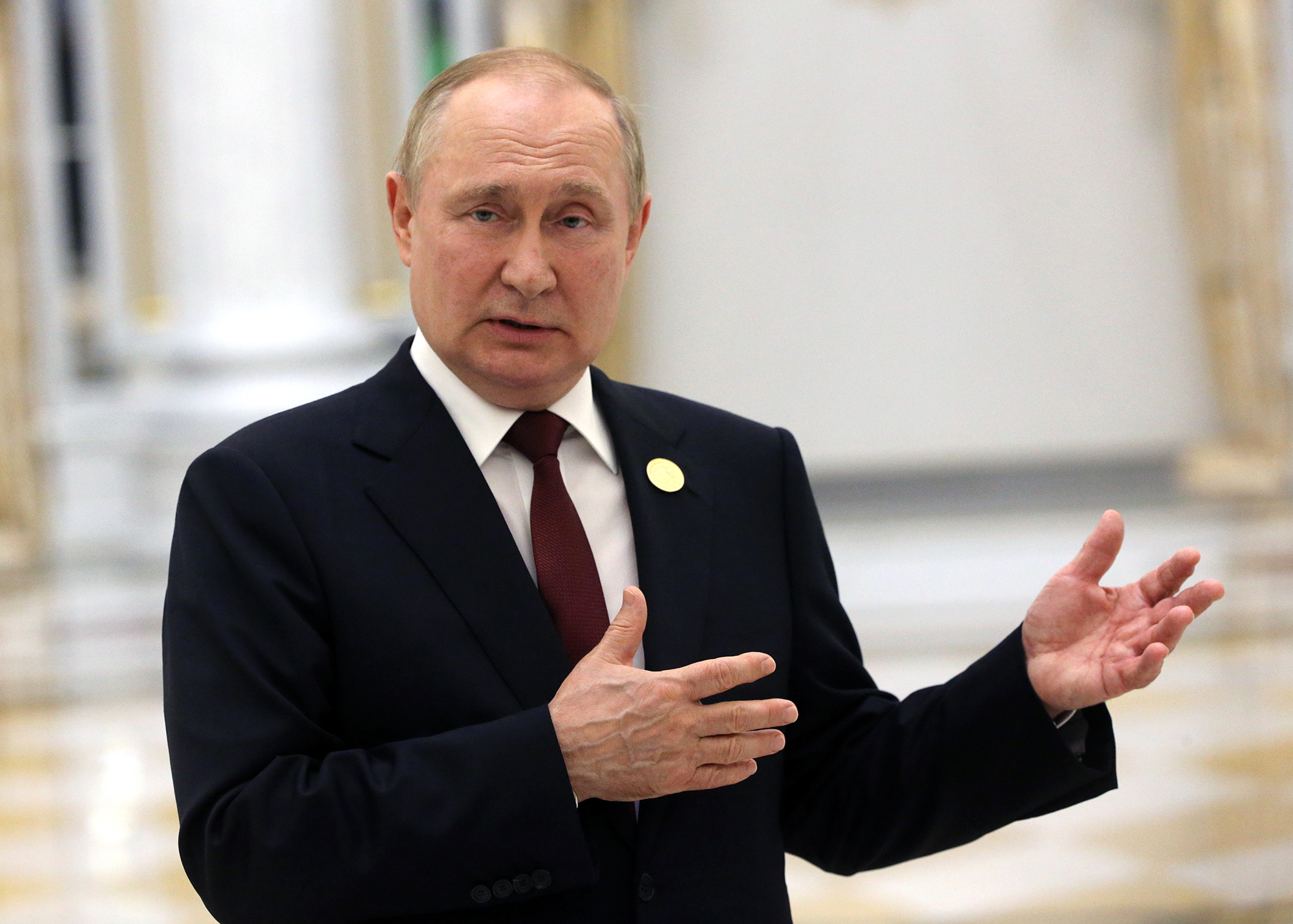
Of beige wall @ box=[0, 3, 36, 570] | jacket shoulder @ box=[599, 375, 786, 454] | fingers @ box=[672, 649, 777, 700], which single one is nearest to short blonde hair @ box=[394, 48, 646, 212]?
jacket shoulder @ box=[599, 375, 786, 454]

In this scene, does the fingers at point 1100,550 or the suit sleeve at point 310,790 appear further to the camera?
the fingers at point 1100,550

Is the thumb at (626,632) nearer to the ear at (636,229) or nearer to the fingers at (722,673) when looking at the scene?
the fingers at (722,673)

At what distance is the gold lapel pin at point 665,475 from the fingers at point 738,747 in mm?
347

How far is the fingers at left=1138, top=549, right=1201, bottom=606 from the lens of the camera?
150 cm

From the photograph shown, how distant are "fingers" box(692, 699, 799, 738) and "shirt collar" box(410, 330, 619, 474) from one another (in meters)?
0.39

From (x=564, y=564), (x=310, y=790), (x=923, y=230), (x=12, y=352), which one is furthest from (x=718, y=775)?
(x=12, y=352)

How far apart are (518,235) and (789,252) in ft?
32.3

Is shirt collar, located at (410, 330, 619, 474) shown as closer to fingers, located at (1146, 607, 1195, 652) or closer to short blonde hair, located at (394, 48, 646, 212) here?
short blonde hair, located at (394, 48, 646, 212)

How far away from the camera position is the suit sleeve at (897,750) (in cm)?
158

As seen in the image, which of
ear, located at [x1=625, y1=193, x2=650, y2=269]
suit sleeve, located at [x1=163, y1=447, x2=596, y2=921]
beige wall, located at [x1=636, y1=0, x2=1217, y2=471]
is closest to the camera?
suit sleeve, located at [x1=163, y1=447, x2=596, y2=921]

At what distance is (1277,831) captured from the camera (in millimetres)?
3891

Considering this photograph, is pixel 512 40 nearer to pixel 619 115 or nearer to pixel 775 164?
pixel 775 164

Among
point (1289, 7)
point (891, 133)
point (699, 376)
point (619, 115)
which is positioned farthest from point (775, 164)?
point (619, 115)

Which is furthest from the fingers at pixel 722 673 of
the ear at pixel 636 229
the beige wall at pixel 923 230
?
the beige wall at pixel 923 230
